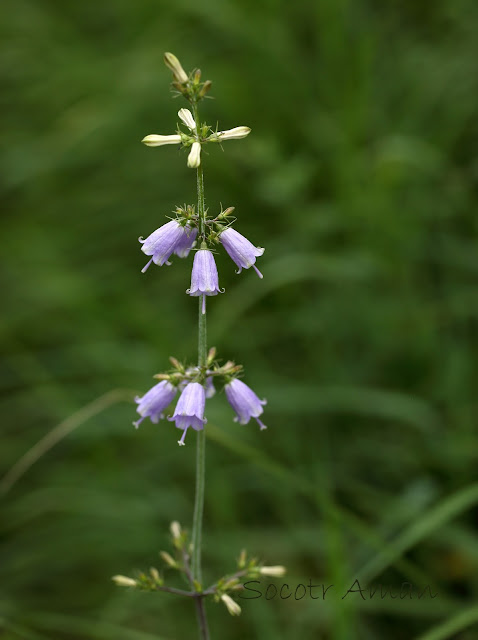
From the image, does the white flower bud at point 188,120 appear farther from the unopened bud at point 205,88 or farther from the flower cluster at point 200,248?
the flower cluster at point 200,248

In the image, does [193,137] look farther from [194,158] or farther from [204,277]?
[204,277]

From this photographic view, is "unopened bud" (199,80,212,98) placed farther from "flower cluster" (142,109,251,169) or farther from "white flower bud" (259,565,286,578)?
"white flower bud" (259,565,286,578)

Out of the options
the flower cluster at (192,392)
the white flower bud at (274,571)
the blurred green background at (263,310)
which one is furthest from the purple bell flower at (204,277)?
the blurred green background at (263,310)

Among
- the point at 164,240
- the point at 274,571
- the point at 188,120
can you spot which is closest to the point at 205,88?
the point at 188,120

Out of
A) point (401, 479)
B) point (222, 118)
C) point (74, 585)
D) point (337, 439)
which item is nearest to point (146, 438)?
point (74, 585)

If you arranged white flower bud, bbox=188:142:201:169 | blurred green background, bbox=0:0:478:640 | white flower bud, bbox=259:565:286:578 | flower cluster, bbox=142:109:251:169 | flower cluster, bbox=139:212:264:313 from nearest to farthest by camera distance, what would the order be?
white flower bud, bbox=188:142:201:169
flower cluster, bbox=142:109:251:169
flower cluster, bbox=139:212:264:313
white flower bud, bbox=259:565:286:578
blurred green background, bbox=0:0:478:640

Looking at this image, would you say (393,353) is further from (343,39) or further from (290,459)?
(343,39)

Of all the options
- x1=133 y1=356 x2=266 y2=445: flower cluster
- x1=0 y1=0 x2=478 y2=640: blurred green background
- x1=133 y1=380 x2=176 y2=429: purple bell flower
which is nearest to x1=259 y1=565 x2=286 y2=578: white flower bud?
x1=133 y1=356 x2=266 y2=445: flower cluster
